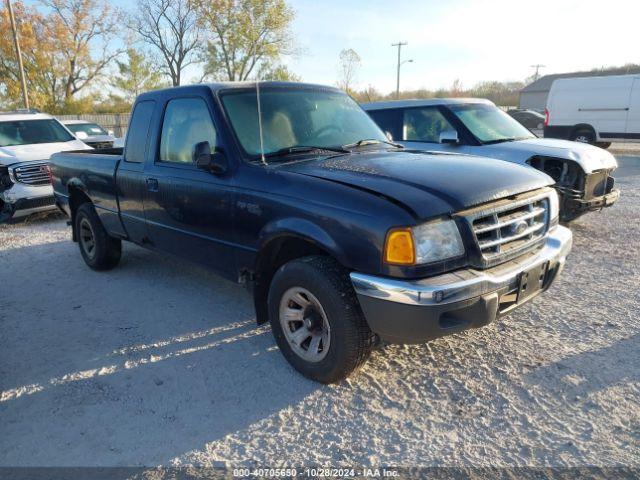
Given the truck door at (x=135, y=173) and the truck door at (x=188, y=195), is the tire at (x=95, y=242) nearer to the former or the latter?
the truck door at (x=135, y=173)

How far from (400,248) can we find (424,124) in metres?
5.09

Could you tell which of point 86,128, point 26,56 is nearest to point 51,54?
point 26,56

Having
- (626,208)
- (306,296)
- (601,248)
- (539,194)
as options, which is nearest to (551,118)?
(626,208)

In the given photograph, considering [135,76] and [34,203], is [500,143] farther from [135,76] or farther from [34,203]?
[135,76]

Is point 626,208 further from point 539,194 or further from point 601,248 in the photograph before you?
point 539,194

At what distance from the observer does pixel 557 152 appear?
6.13 m

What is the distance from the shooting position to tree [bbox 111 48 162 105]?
138 feet

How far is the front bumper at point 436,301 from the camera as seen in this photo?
2.51m

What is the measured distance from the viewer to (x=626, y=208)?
8.16 metres

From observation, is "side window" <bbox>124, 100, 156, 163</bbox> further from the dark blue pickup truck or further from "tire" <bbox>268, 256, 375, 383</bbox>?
"tire" <bbox>268, 256, 375, 383</bbox>

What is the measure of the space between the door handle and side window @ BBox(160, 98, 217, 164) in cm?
20

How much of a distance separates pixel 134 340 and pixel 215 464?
1.70 meters

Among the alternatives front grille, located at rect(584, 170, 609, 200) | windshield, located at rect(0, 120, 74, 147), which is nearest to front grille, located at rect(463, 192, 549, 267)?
front grille, located at rect(584, 170, 609, 200)

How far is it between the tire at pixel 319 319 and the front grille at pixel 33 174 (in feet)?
22.1
